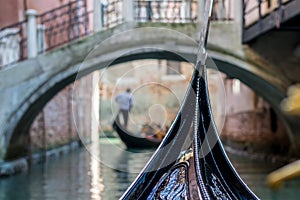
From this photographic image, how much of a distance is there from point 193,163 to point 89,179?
7.87 ft

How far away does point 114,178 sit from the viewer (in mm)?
4449

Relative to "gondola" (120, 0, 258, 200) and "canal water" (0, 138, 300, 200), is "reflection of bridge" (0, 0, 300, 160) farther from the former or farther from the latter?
"gondola" (120, 0, 258, 200)

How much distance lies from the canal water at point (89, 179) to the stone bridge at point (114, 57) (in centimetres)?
55

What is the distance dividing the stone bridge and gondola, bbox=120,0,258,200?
2289 mm

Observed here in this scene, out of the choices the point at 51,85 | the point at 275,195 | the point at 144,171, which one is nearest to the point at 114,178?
the point at 51,85

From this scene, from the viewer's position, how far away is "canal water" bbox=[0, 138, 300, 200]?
369 cm

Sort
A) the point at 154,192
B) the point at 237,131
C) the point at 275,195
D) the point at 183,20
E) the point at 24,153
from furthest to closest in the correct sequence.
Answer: the point at 237,131 < the point at 24,153 < the point at 183,20 < the point at 275,195 < the point at 154,192

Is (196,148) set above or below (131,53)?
below

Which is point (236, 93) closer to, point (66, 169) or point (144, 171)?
point (66, 169)

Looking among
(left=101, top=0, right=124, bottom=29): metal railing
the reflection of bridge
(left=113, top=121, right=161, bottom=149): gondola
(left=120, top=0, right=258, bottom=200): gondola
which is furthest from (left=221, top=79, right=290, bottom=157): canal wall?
(left=120, top=0, right=258, bottom=200): gondola

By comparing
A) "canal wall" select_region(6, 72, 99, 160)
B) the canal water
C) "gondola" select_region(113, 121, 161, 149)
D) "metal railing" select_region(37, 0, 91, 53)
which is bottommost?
the canal water

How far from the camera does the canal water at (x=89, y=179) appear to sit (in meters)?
3.69

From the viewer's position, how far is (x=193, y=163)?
215cm

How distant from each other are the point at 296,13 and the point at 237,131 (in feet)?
12.5
